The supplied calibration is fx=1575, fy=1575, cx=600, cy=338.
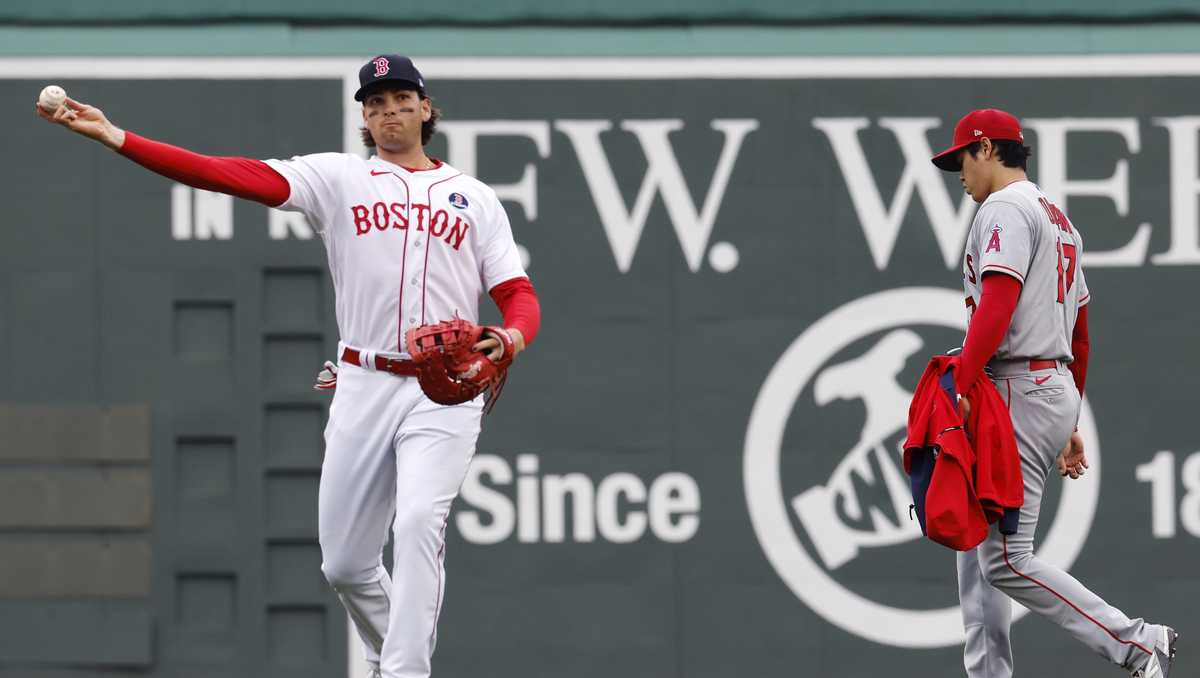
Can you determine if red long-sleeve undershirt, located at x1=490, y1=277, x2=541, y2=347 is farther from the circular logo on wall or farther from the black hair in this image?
the circular logo on wall

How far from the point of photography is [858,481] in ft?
19.8

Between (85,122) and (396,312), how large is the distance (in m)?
0.98

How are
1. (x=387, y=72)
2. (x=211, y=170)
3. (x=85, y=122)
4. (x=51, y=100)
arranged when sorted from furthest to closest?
(x=387, y=72), (x=211, y=170), (x=85, y=122), (x=51, y=100)

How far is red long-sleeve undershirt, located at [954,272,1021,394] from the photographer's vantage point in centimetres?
450

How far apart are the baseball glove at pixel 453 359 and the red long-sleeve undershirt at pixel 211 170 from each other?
0.56 meters

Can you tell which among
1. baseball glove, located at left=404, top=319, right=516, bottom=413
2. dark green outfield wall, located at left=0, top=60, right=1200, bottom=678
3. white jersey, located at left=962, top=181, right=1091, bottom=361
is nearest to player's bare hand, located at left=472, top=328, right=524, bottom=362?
baseball glove, located at left=404, top=319, right=516, bottom=413

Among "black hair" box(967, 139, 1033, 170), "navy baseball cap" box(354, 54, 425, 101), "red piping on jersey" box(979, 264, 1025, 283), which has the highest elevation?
"navy baseball cap" box(354, 54, 425, 101)

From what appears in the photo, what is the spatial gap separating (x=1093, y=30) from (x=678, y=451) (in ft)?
7.44

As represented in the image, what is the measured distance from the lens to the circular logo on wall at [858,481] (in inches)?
237

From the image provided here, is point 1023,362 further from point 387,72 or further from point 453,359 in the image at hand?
point 387,72

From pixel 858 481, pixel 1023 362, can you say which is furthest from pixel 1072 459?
pixel 858 481

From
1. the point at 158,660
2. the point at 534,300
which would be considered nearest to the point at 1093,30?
the point at 534,300

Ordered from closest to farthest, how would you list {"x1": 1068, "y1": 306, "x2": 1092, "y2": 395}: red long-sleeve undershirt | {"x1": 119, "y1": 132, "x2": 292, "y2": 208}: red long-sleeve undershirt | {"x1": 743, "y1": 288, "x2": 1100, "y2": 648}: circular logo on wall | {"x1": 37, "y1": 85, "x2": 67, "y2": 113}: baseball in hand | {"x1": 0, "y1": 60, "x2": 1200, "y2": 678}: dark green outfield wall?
{"x1": 37, "y1": 85, "x2": 67, "y2": 113}: baseball in hand
{"x1": 119, "y1": 132, "x2": 292, "y2": 208}: red long-sleeve undershirt
{"x1": 1068, "y1": 306, "x2": 1092, "y2": 395}: red long-sleeve undershirt
{"x1": 0, "y1": 60, "x2": 1200, "y2": 678}: dark green outfield wall
{"x1": 743, "y1": 288, "x2": 1100, "y2": 648}: circular logo on wall

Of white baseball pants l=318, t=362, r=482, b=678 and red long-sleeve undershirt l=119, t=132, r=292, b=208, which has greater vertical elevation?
red long-sleeve undershirt l=119, t=132, r=292, b=208
